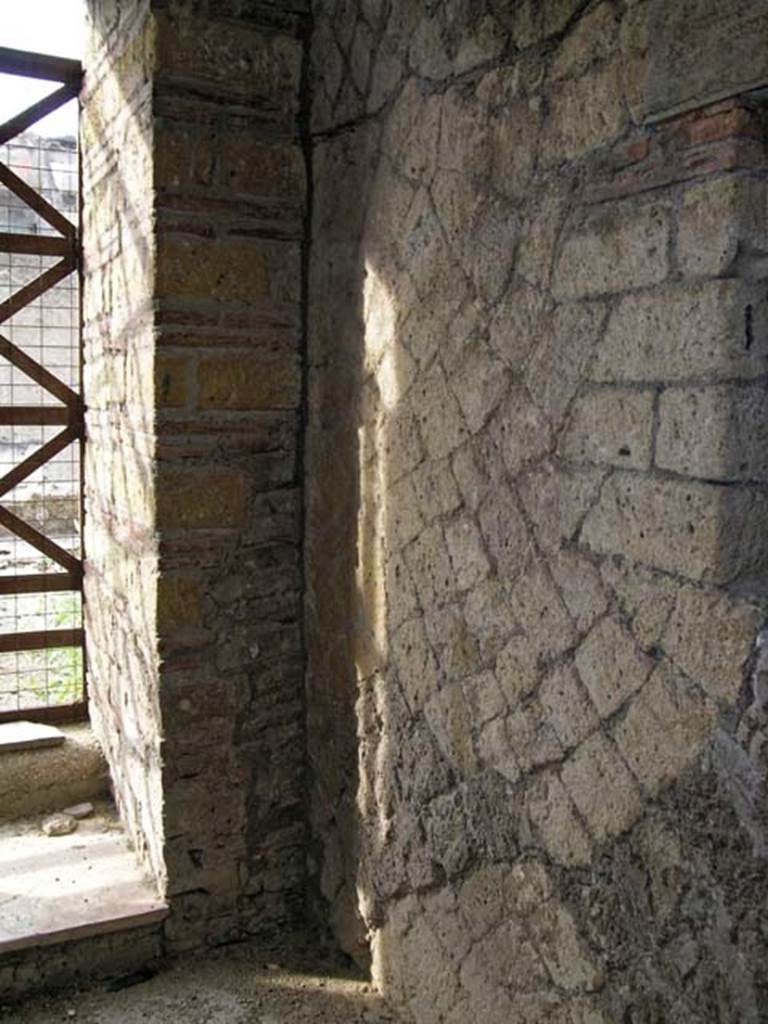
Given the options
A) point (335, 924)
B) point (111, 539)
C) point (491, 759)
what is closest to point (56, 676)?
point (111, 539)

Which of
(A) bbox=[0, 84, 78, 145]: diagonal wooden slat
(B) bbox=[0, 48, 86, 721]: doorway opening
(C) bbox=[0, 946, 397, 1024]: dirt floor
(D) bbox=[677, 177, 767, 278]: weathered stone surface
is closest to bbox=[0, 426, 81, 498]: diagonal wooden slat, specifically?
(B) bbox=[0, 48, 86, 721]: doorway opening

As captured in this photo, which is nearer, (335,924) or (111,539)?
(335,924)

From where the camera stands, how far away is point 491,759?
2.25 metres

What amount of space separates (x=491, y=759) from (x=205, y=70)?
A: 1988 mm

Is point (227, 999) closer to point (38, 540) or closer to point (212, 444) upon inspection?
point (212, 444)

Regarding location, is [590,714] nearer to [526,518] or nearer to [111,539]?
[526,518]

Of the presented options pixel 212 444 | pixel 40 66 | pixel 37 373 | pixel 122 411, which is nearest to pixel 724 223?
pixel 212 444

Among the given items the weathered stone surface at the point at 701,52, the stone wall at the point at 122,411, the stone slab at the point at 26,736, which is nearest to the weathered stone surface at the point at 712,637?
the weathered stone surface at the point at 701,52

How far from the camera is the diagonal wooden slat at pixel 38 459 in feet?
13.0

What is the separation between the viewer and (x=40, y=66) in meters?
Answer: 3.81

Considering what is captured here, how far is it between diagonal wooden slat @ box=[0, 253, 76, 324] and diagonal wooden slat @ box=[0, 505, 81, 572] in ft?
2.46

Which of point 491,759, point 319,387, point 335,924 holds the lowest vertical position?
point 335,924

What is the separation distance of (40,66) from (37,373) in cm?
112

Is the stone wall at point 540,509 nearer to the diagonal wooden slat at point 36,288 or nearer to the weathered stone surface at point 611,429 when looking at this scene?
the weathered stone surface at point 611,429
